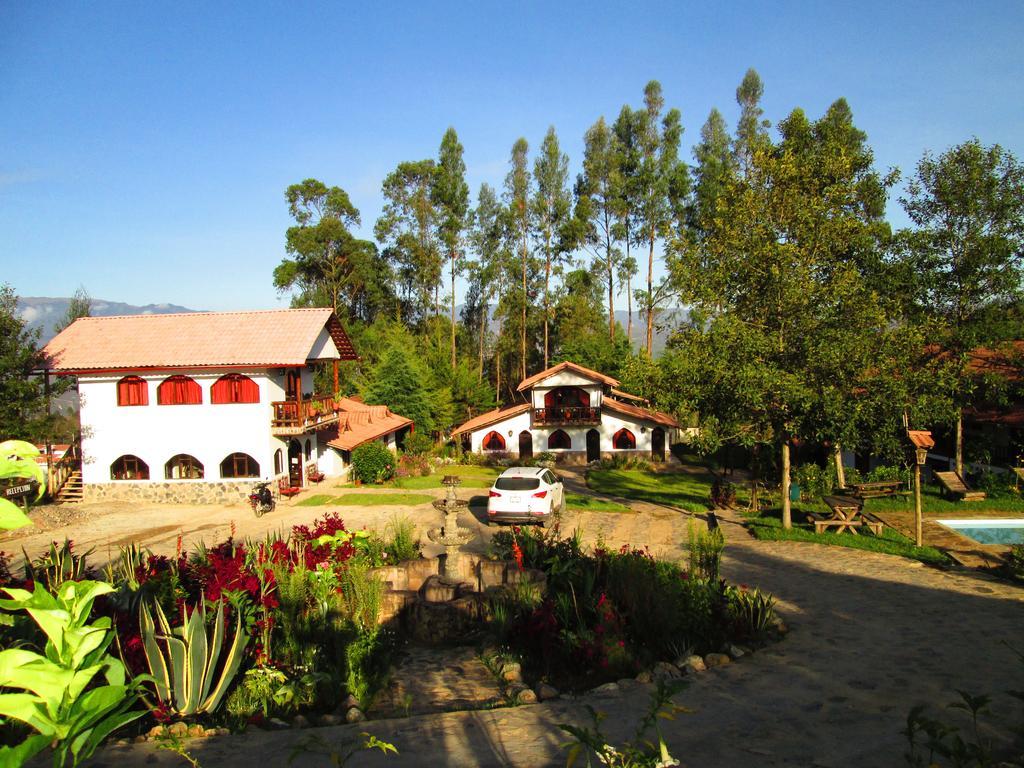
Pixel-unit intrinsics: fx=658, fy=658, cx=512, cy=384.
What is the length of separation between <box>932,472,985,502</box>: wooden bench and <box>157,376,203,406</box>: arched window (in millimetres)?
24522

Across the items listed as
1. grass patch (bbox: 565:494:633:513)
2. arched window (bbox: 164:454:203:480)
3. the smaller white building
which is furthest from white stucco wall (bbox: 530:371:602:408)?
arched window (bbox: 164:454:203:480)

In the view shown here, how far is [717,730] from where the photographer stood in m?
6.41

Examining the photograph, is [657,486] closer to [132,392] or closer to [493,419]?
[493,419]

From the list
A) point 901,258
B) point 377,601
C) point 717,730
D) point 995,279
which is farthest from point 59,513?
point 995,279

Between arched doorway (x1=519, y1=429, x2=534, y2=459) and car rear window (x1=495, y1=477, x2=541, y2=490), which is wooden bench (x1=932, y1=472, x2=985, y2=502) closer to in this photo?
car rear window (x1=495, y1=477, x2=541, y2=490)

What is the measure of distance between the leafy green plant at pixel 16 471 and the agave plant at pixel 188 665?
6045 millimetres

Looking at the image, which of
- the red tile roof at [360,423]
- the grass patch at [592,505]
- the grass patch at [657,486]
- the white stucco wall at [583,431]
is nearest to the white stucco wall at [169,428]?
the red tile roof at [360,423]

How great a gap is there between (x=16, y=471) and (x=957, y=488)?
→ 2340 centimetres

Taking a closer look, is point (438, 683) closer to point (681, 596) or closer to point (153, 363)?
point (681, 596)

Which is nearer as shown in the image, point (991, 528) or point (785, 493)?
point (785, 493)

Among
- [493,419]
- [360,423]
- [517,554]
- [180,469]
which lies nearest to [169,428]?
[180,469]

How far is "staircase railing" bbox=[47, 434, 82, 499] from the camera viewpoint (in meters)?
23.3

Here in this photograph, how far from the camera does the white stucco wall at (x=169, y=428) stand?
23031 millimetres

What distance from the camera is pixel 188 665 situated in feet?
22.9
